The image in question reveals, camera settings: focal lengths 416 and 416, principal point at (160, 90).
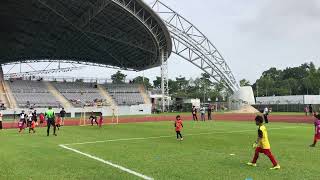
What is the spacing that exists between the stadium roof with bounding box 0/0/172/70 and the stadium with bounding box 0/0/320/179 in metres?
0.19

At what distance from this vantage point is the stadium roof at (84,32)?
191ft

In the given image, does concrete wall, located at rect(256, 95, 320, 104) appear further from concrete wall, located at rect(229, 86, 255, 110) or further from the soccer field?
the soccer field

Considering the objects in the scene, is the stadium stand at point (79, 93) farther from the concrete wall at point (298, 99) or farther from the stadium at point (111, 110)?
the concrete wall at point (298, 99)

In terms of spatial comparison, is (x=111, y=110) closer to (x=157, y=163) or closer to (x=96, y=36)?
(x=96, y=36)

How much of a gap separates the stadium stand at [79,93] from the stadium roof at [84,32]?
6.68m

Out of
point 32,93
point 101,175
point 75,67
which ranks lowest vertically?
point 101,175

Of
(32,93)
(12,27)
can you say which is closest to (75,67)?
(32,93)

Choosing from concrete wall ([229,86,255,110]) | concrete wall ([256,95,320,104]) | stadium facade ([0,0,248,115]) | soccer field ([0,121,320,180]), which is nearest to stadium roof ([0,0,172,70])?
stadium facade ([0,0,248,115])

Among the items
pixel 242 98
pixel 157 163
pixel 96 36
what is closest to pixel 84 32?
pixel 96 36

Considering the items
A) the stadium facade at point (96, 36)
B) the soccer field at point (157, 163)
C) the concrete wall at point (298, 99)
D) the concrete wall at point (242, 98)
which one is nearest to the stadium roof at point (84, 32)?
the stadium facade at point (96, 36)

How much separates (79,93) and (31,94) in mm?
10124

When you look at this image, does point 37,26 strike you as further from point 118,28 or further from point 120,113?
point 120,113

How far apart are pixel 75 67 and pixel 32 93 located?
19601mm

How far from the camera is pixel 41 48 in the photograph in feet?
281
